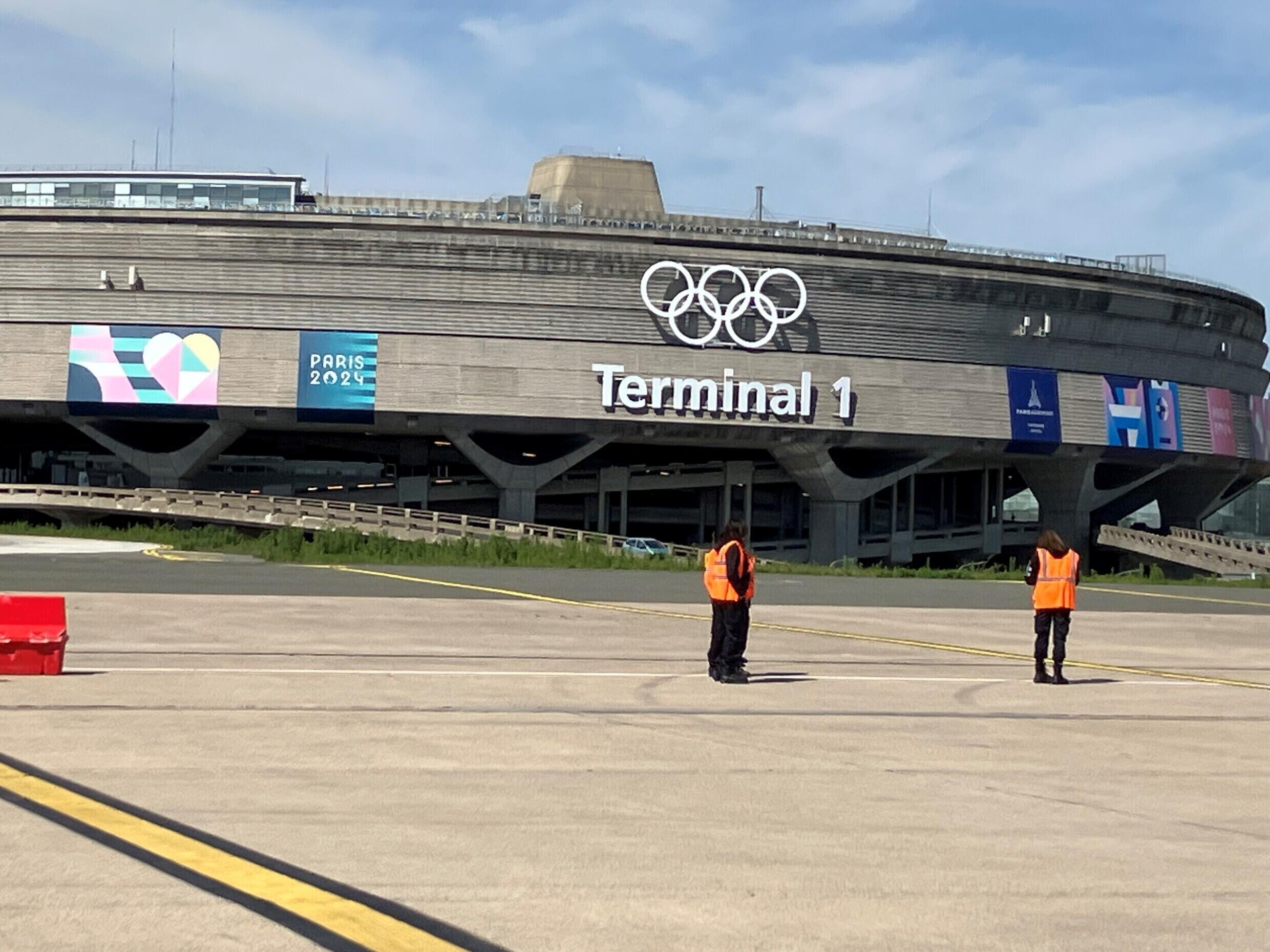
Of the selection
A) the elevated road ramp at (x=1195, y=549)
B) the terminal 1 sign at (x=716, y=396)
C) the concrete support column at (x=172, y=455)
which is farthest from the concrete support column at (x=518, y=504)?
the elevated road ramp at (x=1195, y=549)

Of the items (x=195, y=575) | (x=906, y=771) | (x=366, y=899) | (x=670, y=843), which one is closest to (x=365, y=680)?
(x=906, y=771)

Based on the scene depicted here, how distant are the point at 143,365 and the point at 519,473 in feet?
58.8

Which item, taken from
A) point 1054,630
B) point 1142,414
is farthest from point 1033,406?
point 1054,630

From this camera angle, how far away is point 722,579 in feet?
59.6

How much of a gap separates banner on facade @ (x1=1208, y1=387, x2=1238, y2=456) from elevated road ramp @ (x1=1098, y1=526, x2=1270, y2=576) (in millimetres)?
5029

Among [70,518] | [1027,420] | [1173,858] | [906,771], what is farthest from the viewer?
[1027,420]

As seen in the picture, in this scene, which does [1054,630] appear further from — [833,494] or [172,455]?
[172,455]

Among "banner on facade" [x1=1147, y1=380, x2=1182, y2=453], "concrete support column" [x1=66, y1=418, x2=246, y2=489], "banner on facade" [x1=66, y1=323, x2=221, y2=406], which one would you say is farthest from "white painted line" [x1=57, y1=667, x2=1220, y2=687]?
"banner on facade" [x1=1147, y1=380, x2=1182, y2=453]

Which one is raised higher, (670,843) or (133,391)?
(133,391)

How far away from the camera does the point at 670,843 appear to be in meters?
9.44

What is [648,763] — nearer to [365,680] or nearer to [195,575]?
[365,680]

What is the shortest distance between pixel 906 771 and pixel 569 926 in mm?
5582

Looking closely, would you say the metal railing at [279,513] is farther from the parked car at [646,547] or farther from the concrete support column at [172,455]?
the concrete support column at [172,455]

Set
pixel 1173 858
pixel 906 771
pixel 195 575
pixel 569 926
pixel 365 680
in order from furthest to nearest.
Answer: pixel 195 575
pixel 365 680
pixel 906 771
pixel 1173 858
pixel 569 926
